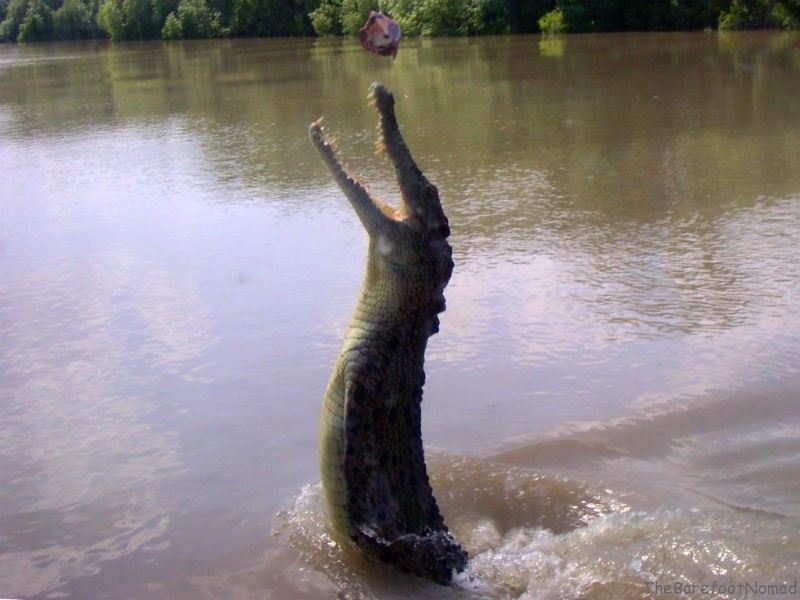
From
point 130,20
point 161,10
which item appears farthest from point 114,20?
point 161,10

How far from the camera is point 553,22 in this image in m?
31.2

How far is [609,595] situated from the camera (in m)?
3.20

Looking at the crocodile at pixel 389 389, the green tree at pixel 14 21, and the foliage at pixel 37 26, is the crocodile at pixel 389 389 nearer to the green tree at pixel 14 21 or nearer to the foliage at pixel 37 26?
the foliage at pixel 37 26

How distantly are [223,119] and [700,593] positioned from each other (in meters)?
10.9

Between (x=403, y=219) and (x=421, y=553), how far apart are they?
42.7 inches

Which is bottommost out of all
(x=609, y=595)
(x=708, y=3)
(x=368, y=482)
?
(x=609, y=595)

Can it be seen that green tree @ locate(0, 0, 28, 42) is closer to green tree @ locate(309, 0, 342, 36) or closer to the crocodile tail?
green tree @ locate(309, 0, 342, 36)

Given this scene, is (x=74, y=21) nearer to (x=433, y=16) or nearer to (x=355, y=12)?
(x=355, y=12)

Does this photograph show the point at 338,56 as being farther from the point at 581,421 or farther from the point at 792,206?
the point at 581,421

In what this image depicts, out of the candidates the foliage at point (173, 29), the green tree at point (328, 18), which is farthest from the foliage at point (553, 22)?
the foliage at point (173, 29)

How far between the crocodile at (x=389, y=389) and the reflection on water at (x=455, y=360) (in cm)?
14

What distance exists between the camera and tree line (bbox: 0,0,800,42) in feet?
94.1

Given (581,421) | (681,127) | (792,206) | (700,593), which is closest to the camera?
(700,593)

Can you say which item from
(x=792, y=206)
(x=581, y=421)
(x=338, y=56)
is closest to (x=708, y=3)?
(x=338, y=56)
